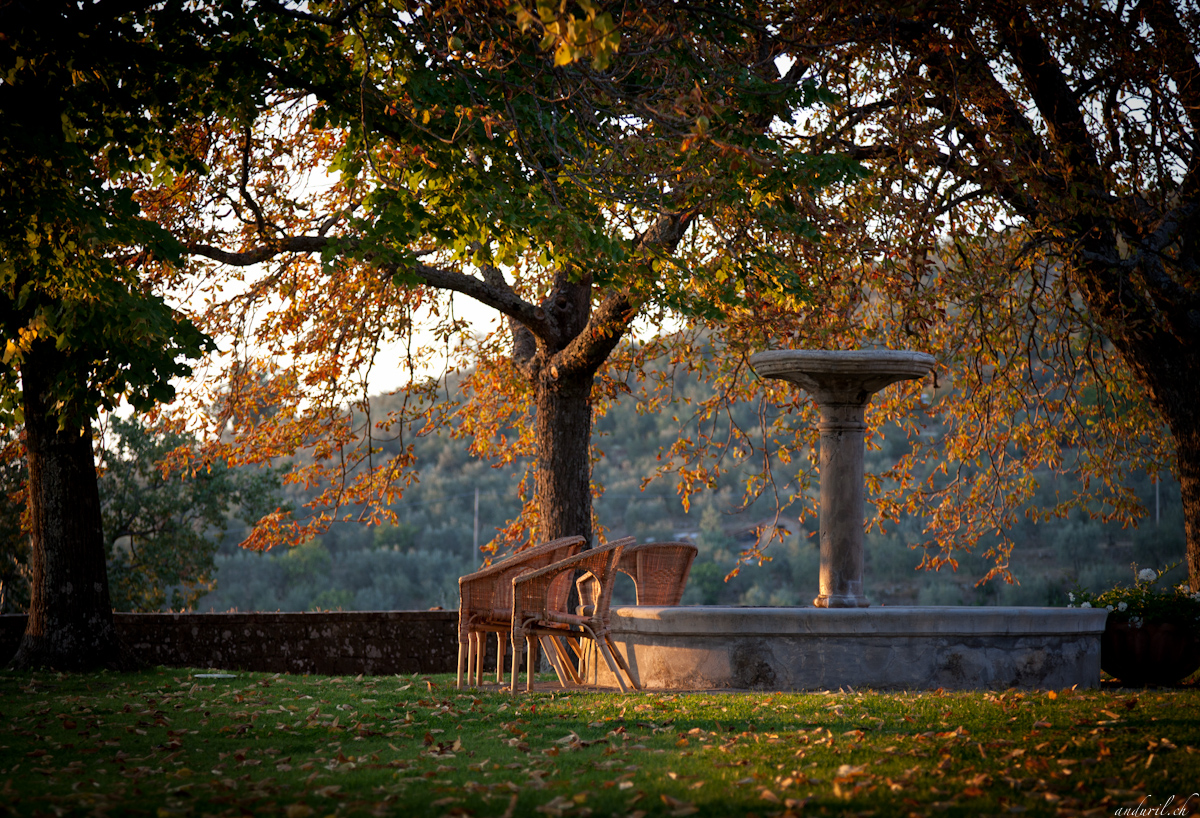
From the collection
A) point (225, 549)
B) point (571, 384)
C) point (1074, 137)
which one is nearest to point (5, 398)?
point (571, 384)

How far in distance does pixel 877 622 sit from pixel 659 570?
1.85 metres

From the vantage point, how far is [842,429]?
7699 millimetres

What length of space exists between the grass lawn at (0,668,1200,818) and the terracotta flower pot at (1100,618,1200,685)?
57 cm

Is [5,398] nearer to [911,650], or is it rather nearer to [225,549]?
[911,650]

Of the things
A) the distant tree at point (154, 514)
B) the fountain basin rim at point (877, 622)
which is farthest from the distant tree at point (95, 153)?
the distant tree at point (154, 514)

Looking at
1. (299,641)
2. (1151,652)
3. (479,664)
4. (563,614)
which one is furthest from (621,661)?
(299,641)

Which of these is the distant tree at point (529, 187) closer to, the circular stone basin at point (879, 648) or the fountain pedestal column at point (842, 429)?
the fountain pedestal column at point (842, 429)

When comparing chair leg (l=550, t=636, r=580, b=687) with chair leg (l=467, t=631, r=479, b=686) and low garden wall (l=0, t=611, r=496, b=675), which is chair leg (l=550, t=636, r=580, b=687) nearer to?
chair leg (l=467, t=631, r=479, b=686)

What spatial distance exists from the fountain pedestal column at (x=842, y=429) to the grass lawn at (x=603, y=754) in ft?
4.71

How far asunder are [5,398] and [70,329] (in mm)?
2095

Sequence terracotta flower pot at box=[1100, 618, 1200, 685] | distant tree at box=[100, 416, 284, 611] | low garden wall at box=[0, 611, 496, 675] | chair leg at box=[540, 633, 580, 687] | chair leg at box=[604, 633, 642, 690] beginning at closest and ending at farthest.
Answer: chair leg at box=[604, 633, 642, 690] < terracotta flower pot at box=[1100, 618, 1200, 685] < chair leg at box=[540, 633, 580, 687] < low garden wall at box=[0, 611, 496, 675] < distant tree at box=[100, 416, 284, 611]

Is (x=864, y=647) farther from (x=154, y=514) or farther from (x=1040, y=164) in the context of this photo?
(x=154, y=514)

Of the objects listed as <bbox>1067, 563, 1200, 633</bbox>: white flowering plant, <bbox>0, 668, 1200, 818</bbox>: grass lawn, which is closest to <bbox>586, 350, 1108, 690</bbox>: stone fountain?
<bbox>0, 668, 1200, 818</bbox>: grass lawn

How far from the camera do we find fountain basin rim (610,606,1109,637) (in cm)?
671
